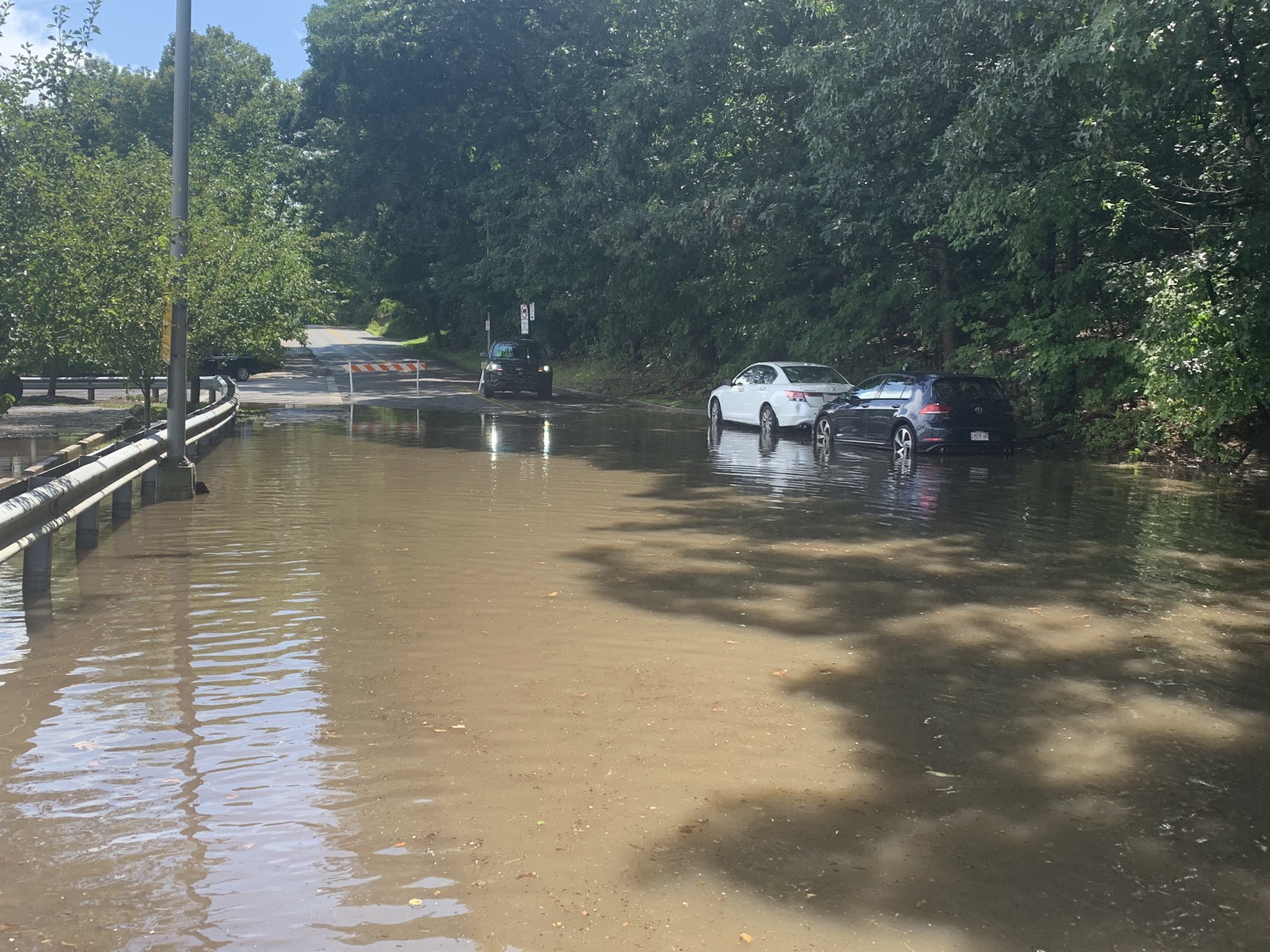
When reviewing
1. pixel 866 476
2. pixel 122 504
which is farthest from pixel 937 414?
pixel 122 504

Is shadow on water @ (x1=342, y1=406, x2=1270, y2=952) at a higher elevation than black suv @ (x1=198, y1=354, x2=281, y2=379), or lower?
lower

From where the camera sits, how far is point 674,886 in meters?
4.24

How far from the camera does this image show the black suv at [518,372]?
3838 cm

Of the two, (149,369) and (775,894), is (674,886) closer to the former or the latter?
(775,894)

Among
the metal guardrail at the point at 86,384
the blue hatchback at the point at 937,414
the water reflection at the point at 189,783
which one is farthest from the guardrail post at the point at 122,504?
the metal guardrail at the point at 86,384

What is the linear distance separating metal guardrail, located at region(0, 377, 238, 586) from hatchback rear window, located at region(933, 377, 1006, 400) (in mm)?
11852

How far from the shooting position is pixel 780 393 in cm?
2509

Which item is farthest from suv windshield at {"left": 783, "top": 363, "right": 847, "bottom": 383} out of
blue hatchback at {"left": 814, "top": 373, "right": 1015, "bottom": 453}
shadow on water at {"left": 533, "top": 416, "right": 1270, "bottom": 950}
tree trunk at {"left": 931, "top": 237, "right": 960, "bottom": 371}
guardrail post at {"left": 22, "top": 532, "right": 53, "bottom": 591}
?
guardrail post at {"left": 22, "top": 532, "right": 53, "bottom": 591}

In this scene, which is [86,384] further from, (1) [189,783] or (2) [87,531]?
(1) [189,783]

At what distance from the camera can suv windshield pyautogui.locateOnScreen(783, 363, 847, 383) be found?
25281 mm

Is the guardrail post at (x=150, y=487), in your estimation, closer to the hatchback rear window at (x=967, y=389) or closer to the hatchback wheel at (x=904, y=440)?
the hatchback wheel at (x=904, y=440)

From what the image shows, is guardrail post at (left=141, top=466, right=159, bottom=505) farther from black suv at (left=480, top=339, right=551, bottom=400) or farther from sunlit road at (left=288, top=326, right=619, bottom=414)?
black suv at (left=480, top=339, right=551, bottom=400)

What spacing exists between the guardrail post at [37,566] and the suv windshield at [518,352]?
3000cm

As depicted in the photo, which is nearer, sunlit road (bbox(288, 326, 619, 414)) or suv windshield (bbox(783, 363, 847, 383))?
suv windshield (bbox(783, 363, 847, 383))
